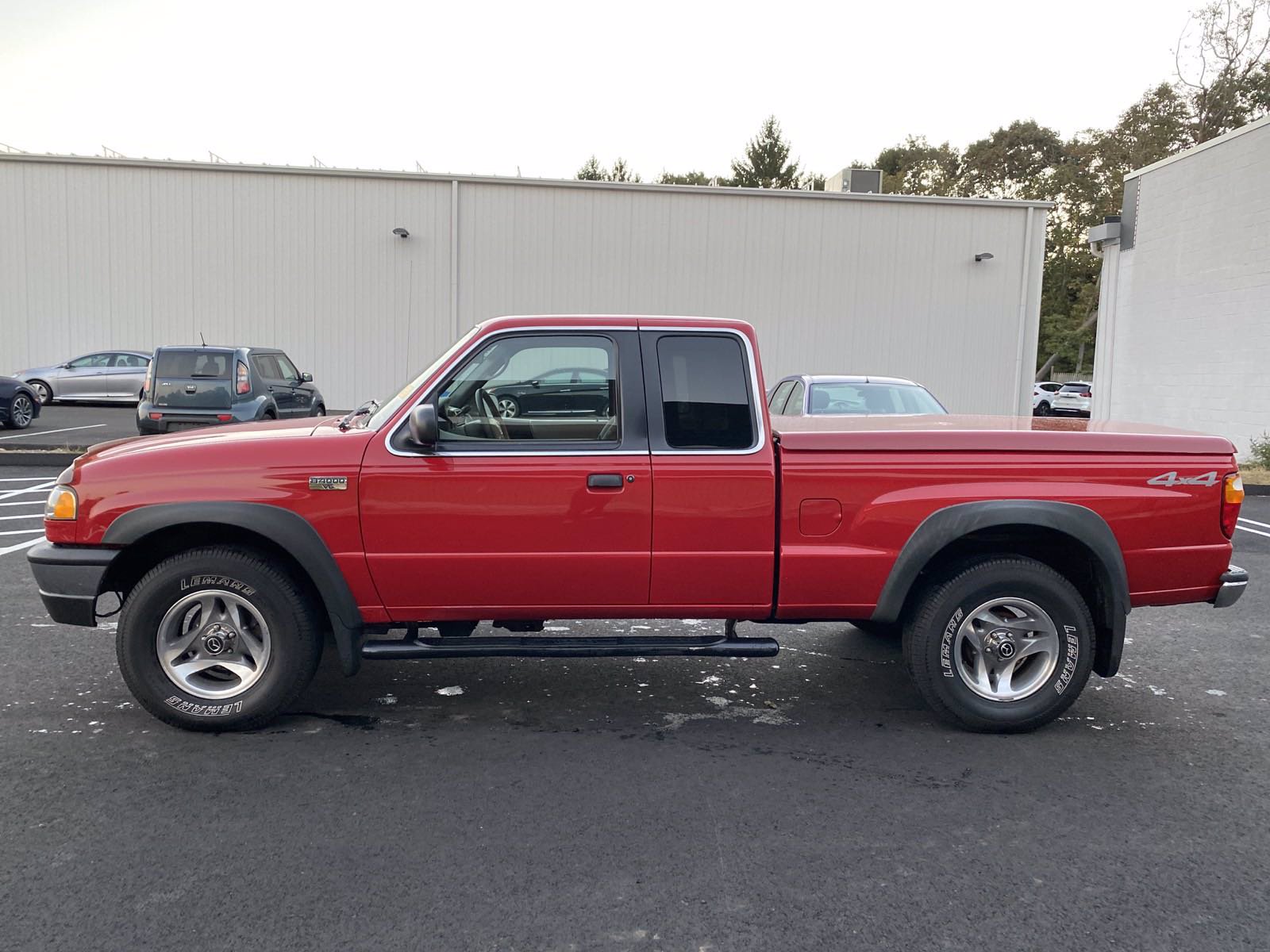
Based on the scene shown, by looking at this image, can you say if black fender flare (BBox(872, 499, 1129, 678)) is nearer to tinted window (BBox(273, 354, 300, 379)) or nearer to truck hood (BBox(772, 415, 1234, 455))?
truck hood (BBox(772, 415, 1234, 455))

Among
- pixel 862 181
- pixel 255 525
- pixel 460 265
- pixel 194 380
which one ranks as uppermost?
pixel 862 181

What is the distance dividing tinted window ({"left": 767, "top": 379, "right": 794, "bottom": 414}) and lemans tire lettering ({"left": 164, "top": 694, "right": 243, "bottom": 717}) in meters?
8.63

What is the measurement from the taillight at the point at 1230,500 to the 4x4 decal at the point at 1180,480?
0.19 feet

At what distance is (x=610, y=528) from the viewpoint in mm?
4375

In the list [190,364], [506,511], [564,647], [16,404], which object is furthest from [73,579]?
[16,404]

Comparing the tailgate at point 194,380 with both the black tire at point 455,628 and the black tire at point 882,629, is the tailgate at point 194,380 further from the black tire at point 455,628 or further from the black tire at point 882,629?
the black tire at point 882,629

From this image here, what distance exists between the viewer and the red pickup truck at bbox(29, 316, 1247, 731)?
4332 millimetres

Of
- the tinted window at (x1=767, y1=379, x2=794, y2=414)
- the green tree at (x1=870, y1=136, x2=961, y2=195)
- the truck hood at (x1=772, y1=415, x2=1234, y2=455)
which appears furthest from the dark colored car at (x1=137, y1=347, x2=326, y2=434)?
the green tree at (x1=870, y1=136, x2=961, y2=195)

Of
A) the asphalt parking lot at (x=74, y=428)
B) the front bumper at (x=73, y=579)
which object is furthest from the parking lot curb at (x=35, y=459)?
the front bumper at (x=73, y=579)

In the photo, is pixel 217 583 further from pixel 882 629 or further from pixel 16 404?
Result: pixel 16 404

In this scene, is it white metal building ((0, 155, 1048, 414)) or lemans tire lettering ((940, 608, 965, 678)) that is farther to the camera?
white metal building ((0, 155, 1048, 414))

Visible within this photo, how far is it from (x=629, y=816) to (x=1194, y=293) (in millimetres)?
19971

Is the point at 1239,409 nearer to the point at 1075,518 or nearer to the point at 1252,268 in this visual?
the point at 1252,268

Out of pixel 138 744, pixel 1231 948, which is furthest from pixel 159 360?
pixel 1231 948
